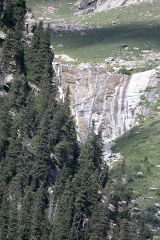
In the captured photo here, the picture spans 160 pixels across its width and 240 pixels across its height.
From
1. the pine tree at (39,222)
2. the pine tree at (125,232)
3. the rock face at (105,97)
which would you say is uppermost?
the rock face at (105,97)

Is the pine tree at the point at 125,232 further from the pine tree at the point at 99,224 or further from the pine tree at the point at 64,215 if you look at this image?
the pine tree at the point at 64,215

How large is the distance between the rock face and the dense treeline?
71.3 feet

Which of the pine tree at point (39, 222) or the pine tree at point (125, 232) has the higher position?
the pine tree at point (39, 222)

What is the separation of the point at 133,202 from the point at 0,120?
27.4 meters

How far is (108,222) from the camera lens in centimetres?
Result: 13725

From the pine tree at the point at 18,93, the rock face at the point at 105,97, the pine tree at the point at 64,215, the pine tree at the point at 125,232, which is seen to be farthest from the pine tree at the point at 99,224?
the rock face at the point at 105,97

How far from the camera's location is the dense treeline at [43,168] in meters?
132

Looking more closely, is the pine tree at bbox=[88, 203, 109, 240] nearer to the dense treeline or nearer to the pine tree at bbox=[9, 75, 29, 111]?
the dense treeline

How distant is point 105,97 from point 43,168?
54075mm

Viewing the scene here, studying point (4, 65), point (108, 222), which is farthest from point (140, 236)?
point (4, 65)

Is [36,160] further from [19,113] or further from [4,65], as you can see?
[4,65]

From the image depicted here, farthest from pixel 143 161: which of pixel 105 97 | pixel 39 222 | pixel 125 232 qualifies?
pixel 125 232

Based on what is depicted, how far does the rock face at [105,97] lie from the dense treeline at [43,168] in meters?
21.7

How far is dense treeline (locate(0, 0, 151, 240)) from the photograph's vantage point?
13162 centimetres
